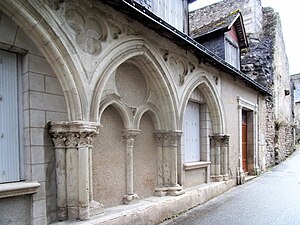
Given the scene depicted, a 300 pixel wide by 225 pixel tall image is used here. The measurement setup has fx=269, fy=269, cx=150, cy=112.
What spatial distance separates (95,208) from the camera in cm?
360

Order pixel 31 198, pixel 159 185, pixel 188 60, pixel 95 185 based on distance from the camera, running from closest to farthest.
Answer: pixel 31 198
pixel 95 185
pixel 159 185
pixel 188 60

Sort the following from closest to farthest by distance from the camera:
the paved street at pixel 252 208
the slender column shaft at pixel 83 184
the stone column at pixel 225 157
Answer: the slender column shaft at pixel 83 184 → the paved street at pixel 252 208 → the stone column at pixel 225 157

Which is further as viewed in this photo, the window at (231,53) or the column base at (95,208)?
the window at (231,53)

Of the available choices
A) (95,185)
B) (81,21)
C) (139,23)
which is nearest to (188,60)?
(139,23)

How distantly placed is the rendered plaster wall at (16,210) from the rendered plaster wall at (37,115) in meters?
0.07

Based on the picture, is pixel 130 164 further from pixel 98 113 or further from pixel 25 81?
pixel 25 81

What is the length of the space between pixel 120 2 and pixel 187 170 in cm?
376

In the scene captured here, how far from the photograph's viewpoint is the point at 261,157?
10.6 meters

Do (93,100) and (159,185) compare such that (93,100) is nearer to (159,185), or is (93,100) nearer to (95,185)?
(95,185)

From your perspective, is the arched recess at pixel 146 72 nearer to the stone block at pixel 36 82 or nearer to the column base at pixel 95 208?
the stone block at pixel 36 82

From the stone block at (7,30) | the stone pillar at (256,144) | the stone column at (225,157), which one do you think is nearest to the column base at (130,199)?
the stone block at (7,30)

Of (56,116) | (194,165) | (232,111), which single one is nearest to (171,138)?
(194,165)

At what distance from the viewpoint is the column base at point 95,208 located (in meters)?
3.55

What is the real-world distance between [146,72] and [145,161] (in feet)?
5.30
